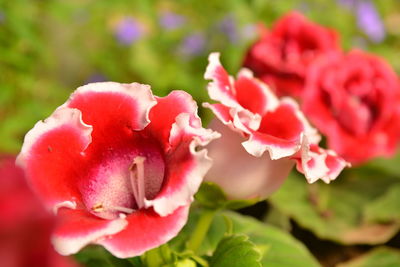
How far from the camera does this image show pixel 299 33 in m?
1.04

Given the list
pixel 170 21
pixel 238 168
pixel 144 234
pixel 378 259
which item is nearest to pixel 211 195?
pixel 238 168

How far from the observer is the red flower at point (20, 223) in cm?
20

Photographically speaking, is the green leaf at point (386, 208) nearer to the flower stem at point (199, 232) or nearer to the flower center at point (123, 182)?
the flower stem at point (199, 232)

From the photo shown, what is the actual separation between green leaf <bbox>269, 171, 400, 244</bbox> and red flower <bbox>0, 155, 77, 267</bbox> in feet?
2.11

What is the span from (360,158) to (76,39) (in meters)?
1.03

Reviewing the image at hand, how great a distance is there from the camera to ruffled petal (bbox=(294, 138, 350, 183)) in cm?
49

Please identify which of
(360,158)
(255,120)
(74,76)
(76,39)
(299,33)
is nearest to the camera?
(255,120)

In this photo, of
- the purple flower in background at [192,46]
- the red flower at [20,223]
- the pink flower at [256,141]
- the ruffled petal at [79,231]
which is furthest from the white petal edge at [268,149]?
the purple flower in background at [192,46]

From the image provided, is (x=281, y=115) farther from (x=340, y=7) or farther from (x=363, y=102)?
(x=340, y=7)

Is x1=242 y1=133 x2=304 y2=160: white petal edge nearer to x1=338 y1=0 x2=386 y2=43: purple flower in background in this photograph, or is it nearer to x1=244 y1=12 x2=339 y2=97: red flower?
x1=244 y1=12 x2=339 y2=97: red flower

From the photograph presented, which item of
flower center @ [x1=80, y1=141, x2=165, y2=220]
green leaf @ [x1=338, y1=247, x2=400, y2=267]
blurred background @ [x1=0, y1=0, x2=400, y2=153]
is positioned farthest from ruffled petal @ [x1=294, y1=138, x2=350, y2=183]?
blurred background @ [x1=0, y1=0, x2=400, y2=153]

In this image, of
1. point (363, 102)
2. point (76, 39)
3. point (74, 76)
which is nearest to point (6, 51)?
point (76, 39)

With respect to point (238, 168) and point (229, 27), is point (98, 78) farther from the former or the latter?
point (238, 168)

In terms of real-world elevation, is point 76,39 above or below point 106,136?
below
